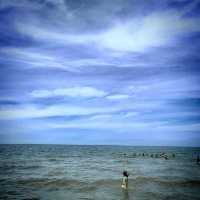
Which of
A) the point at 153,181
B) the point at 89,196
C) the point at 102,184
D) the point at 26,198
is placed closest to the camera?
the point at 26,198

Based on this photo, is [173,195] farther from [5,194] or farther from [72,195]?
[5,194]

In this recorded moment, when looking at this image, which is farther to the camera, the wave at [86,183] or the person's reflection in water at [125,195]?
the wave at [86,183]

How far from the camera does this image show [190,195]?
21344 mm

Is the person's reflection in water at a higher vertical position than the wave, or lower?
higher

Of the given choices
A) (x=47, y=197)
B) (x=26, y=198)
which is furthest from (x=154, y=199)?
(x=26, y=198)

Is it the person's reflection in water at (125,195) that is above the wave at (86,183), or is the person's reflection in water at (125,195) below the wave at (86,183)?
above

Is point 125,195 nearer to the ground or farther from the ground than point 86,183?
farther from the ground

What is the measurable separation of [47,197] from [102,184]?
25.7 ft

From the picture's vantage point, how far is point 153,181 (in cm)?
2845

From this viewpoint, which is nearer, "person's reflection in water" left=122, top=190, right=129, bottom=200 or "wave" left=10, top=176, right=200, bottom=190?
"person's reflection in water" left=122, top=190, right=129, bottom=200

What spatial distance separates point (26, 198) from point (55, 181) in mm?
7967

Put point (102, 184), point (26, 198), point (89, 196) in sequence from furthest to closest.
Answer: point (102, 184)
point (89, 196)
point (26, 198)

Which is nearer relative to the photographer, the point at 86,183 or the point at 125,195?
the point at 125,195

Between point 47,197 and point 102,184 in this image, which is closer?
point 47,197
